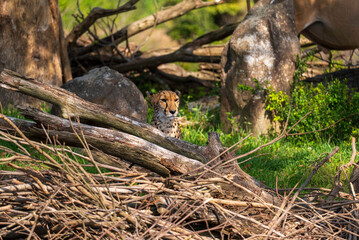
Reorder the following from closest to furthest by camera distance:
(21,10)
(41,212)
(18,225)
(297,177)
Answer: (41,212) → (18,225) → (297,177) → (21,10)

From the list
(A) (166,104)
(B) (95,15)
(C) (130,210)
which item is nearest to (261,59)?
(A) (166,104)

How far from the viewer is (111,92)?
757 centimetres

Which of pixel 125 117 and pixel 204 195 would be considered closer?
pixel 204 195

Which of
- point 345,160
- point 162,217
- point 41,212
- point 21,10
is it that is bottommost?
point 345,160

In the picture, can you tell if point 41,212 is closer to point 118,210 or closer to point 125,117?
point 118,210

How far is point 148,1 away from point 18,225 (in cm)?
1214

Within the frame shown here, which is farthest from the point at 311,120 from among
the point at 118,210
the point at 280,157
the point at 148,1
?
the point at 148,1

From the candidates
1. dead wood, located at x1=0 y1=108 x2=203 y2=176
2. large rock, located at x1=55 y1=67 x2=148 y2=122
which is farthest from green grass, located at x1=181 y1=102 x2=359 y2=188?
dead wood, located at x1=0 y1=108 x2=203 y2=176

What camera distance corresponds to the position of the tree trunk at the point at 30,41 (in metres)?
8.23

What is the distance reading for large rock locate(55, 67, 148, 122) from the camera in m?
7.51

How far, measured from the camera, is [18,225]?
10.3ft

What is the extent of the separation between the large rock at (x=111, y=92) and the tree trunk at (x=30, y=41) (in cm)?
129

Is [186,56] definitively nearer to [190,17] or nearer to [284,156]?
[190,17]

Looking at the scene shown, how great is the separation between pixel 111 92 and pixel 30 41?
219cm
